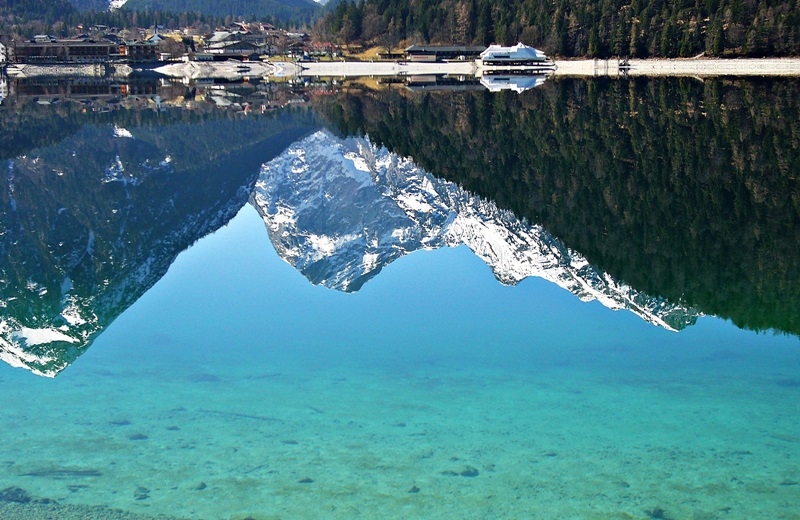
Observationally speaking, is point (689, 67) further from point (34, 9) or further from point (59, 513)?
point (34, 9)

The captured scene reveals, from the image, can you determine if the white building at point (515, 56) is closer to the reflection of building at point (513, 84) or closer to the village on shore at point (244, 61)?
the village on shore at point (244, 61)

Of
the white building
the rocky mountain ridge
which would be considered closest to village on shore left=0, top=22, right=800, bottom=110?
the white building

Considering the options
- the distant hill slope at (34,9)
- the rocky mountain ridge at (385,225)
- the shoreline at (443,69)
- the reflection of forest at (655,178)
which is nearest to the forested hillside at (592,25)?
the shoreline at (443,69)

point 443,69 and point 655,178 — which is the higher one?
point 443,69

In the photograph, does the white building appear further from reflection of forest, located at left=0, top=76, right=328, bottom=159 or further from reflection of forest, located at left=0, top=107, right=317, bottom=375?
reflection of forest, located at left=0, top=107, right=317, bottom=375

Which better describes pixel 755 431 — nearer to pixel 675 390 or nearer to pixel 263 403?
pixel 675 390

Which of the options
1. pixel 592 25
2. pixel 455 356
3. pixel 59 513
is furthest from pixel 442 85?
pixel 59 513
